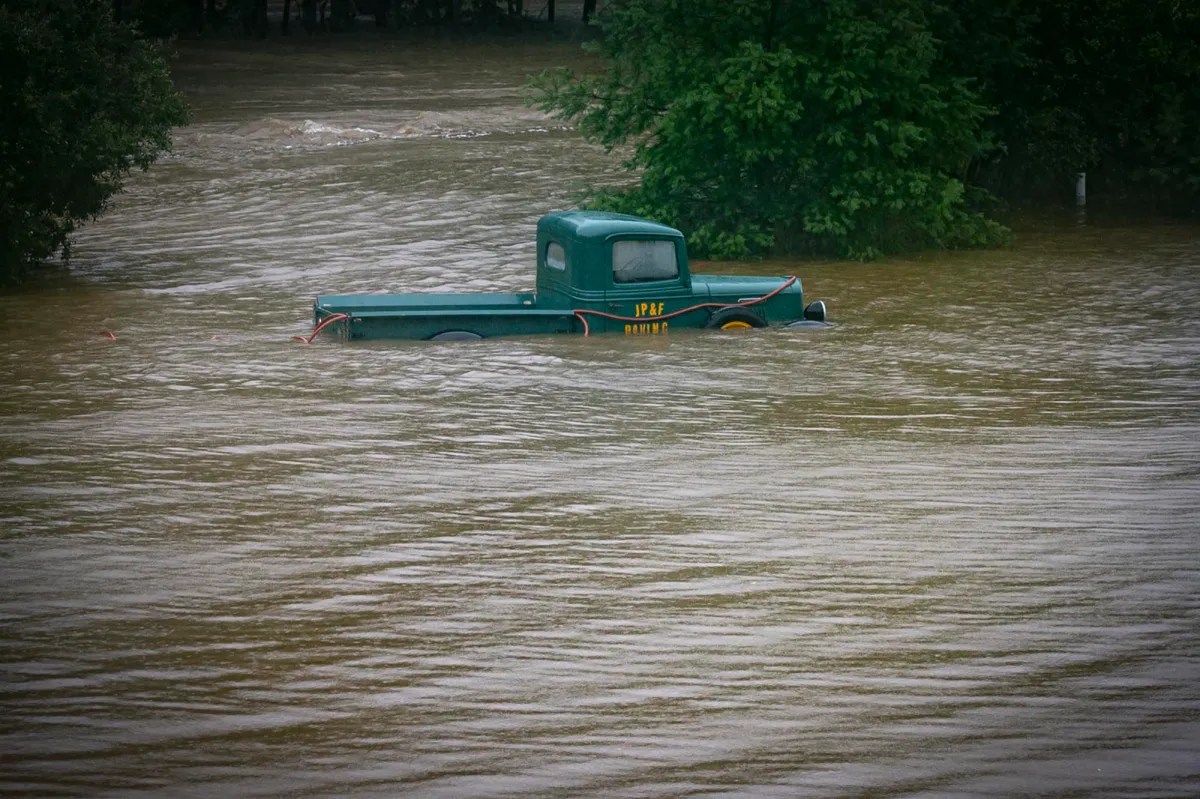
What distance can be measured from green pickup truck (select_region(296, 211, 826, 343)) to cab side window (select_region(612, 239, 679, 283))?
0.01 meters

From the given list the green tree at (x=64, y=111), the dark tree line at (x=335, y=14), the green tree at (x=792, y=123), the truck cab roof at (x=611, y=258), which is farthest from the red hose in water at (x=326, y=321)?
the dark tree line at (x=335, y=14)

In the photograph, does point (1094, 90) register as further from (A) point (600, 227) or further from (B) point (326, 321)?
(B) point (326, 321)

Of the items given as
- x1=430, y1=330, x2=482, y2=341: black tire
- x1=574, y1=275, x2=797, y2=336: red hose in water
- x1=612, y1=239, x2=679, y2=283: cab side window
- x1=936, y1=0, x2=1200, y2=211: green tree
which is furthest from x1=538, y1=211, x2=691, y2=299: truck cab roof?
x1=936, y1=0, x2=1200, y2=211: green tree

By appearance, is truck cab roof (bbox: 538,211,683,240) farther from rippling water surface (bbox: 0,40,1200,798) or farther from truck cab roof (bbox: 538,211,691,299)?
rippling water surface (bbox: 0,40,1200,798)

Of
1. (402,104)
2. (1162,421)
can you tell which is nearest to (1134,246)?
(1162,421)

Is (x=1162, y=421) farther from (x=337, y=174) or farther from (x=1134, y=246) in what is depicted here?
(x=337, y=174)

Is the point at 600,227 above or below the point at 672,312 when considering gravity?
above

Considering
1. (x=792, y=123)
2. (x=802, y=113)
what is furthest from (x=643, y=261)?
(x=792, y=123)

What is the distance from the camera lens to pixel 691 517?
10500 millimetres

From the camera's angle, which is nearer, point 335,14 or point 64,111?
point 64,111

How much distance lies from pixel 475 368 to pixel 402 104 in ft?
105

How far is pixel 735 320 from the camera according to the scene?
1859 centimetres

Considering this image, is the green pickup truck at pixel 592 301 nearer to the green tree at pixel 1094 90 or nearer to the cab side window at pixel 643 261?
the cab side window at pixel 643 261

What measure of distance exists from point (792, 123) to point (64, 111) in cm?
1039
